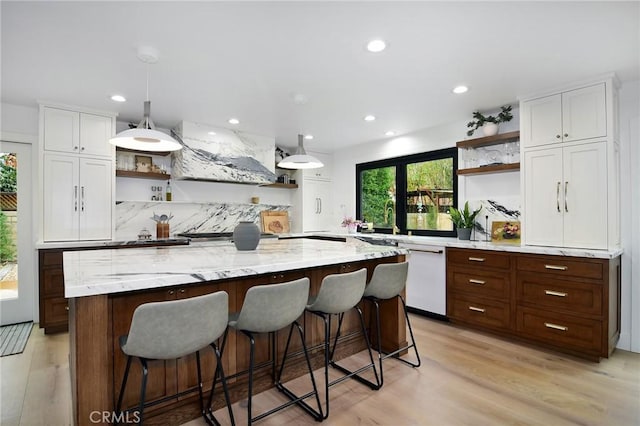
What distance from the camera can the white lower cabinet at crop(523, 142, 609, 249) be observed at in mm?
2852

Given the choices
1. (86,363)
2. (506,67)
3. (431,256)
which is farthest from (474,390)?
(506,67)

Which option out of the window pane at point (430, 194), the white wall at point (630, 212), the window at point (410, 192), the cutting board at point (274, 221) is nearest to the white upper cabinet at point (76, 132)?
the cutting board at point (274, 221)

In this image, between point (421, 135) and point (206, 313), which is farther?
point (421, 135)

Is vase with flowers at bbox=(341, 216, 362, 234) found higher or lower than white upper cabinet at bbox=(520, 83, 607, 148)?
lower

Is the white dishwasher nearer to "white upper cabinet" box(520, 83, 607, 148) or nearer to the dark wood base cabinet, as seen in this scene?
the dark wood base cabinet

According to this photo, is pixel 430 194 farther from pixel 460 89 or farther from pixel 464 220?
pixel 460 89

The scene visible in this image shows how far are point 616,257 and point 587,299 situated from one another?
1.69 ft

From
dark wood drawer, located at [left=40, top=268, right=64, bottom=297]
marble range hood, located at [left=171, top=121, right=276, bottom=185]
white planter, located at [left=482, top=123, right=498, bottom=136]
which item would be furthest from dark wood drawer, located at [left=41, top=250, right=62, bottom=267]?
white planter, located at [left=482, top=123, right=498, bottom=136]

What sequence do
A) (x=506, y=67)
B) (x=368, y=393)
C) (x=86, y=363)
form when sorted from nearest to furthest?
(x=86, y=363) → (x=368, y=393) → (x=506, y=67)

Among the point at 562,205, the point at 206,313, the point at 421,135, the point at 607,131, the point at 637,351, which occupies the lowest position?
the point at 637,351

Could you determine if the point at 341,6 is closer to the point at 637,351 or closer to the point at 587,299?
the point at 587,299

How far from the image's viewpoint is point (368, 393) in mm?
2229

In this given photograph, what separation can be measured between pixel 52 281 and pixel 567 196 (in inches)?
200

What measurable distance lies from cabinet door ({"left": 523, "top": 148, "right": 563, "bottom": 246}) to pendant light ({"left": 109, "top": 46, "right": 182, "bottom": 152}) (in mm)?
3278
